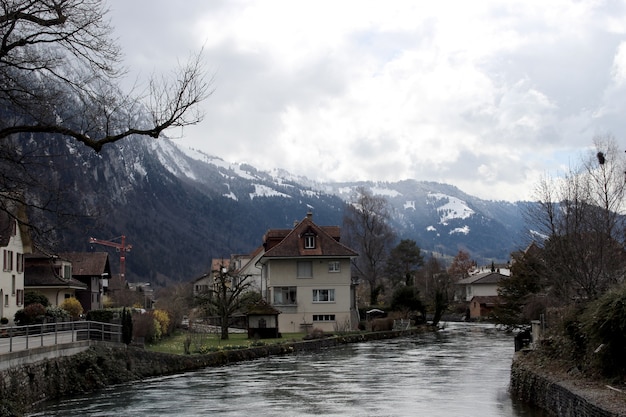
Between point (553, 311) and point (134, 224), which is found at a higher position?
point (134, 224)

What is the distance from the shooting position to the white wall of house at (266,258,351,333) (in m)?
64.8

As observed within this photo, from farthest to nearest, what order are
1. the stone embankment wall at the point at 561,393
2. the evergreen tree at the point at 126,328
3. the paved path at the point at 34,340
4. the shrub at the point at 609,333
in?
the evergreen tree at the point at 126,328
the paved path at the point at 34,340
the shrub at the point at 609,333
the stone embankment wall at the point at 561,393

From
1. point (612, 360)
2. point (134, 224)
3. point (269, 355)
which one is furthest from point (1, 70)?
point (134, 224)

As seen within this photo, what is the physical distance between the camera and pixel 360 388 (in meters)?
28.8

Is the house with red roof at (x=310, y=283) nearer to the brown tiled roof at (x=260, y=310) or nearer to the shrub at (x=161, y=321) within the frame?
A: the brown tiled roof at (x=260, y=310)

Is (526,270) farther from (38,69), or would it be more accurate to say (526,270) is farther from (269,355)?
(38,69)

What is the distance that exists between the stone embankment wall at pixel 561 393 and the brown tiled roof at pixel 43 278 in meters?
44.6

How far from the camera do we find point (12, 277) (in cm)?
4859

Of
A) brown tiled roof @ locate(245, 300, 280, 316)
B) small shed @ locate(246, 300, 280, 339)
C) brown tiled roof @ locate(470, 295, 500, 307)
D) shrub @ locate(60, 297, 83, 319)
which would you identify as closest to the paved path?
shrub @ locate(60, 297, 83, 319)

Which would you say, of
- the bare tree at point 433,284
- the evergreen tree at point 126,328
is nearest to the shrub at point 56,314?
the evergreen tree at point 126,328

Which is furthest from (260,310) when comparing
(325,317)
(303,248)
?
(303,248)

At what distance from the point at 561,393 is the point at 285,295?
154ft

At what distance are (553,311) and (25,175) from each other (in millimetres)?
19442

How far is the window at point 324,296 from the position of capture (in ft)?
214
